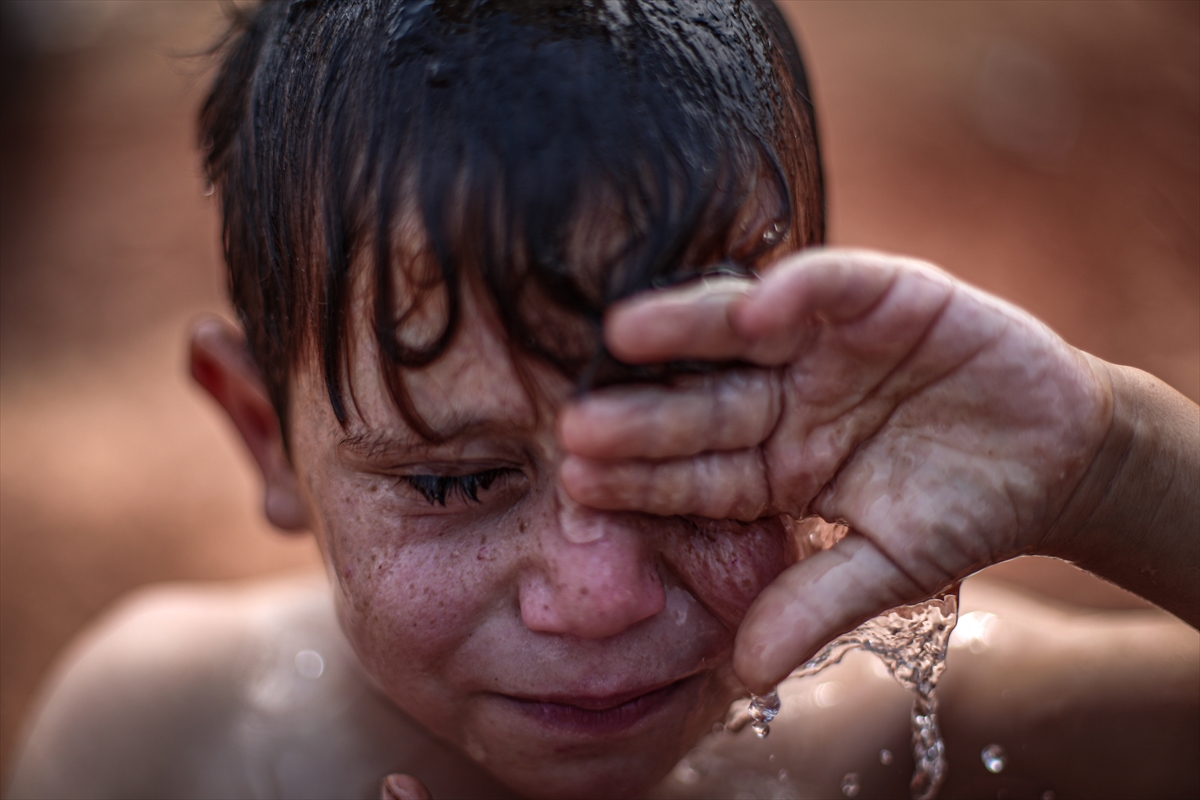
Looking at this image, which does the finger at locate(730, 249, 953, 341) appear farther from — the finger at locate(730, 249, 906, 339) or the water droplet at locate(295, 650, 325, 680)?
the water droplet at locate(295, 650, 325, 680)

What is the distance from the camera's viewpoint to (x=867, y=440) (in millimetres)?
1219

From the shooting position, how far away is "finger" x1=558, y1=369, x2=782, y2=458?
3.57 ft

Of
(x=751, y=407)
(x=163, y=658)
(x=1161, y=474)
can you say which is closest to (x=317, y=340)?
(x=751, y=407)

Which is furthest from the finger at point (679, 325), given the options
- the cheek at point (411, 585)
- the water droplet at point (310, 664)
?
the water droplet at point (310, 664)

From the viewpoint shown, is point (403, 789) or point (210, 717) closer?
point (403, 789)

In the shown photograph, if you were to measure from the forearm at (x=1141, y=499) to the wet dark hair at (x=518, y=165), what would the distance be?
1.69 feet

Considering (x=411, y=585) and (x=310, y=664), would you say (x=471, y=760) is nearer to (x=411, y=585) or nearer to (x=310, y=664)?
(x=310, y=664)

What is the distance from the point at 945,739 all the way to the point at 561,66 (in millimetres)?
1636

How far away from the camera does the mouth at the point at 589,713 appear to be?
1.38 metres

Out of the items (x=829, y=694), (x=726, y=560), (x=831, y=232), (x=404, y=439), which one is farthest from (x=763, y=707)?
(x=831, y=232)

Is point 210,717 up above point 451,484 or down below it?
below

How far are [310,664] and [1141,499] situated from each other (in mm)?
1853

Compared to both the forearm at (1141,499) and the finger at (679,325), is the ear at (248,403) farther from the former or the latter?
the forearm at (1141,499)

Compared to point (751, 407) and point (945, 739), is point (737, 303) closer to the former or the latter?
point (751, 407)
